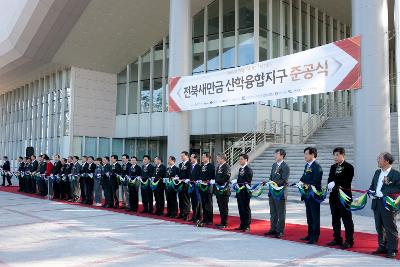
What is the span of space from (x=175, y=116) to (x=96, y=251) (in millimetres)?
8866

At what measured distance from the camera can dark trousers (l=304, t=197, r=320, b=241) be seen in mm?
7555

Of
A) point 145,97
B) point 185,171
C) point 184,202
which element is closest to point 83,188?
point 184,202

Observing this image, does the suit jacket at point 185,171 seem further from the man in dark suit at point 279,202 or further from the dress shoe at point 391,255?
the dress shoe at point 391,255

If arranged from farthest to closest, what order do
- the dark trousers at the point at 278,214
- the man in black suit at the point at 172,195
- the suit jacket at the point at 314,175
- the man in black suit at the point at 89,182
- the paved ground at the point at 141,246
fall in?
the man in black suit at the point at 89,182 < the man in black suit at the point at 172,195 < the dark trousers at the point at 278,214 < the suit jacket at the point at 314,175 < the paved ground at the point at 141,246

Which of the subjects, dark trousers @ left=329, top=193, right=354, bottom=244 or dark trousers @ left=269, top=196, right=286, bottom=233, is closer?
dark trousers @ left=329, top=193, right=354, bottom=244

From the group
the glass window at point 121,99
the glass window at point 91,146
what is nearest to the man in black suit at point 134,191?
the glass window at point 91,146

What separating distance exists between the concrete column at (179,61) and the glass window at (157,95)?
9.80 metres

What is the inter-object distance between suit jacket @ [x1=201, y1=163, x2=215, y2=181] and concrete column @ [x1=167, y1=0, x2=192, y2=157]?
208 inches

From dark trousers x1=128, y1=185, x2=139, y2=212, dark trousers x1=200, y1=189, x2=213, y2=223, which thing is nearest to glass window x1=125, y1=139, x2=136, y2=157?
dark trousers x1=128, y1=185, x2=139, y2=212

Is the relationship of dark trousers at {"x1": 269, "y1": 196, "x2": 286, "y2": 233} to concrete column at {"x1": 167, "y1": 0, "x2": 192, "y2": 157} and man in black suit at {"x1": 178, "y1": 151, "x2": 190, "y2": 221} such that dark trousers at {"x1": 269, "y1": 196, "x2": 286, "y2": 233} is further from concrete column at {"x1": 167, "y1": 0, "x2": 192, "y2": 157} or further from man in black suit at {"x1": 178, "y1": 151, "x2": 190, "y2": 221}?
concrete column at {"x1": 167, "y1": 0, "x2": 192, "y2": 157}

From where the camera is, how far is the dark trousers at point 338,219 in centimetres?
718

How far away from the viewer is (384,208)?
21.5 feet

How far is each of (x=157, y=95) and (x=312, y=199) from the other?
18762 mm

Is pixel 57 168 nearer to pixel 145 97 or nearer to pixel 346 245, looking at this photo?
pixel 145 97
